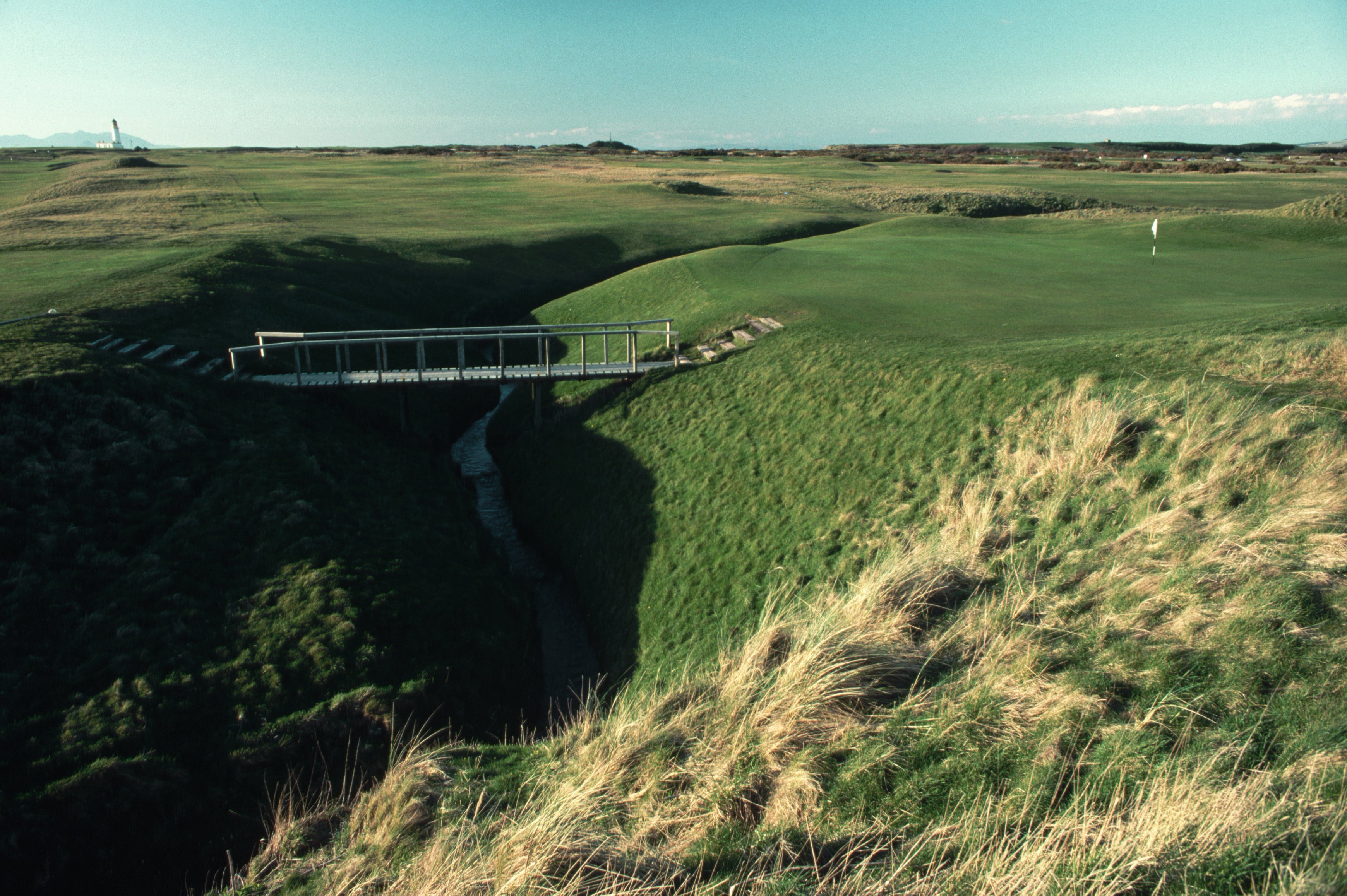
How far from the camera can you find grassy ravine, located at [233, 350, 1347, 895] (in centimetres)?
472

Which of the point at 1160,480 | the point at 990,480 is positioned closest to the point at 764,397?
the point at 990,480

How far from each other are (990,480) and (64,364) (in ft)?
67.0

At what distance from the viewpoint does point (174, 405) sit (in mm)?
17641

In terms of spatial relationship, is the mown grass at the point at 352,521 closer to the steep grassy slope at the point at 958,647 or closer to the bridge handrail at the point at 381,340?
Answer: the steep grassy slope at the point at 958,647

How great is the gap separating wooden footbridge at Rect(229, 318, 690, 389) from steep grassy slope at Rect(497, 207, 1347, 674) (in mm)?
1258

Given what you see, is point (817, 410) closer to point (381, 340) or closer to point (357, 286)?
point (381, 340)

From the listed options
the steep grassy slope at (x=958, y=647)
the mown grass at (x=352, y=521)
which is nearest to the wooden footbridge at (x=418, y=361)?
the mown grass at (x=352, y=521)

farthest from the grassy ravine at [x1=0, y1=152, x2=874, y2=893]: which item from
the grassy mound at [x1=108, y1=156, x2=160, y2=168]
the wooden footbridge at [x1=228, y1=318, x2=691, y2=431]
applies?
the grassy mound at [x1=108, y1=156, x2=160, y2=168]

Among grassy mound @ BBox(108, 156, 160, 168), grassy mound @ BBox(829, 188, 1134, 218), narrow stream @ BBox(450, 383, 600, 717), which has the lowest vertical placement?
narrow stream @ BBox(450, 383, 600, 717)

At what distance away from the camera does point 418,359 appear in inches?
943

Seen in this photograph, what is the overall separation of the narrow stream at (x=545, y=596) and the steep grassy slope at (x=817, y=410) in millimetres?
596

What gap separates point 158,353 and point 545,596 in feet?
42.3

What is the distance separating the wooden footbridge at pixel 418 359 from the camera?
21.1 metres

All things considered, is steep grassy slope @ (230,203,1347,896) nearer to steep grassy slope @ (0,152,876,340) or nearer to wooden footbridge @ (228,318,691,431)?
wooden footbridge @ (228,318,691,431)
